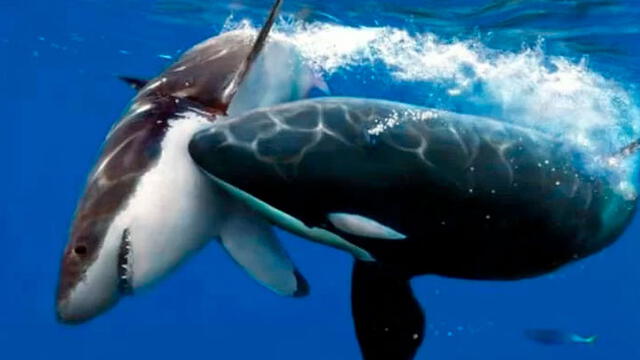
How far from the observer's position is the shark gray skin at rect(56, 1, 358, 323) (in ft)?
13.2

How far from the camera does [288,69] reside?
616 centimetres

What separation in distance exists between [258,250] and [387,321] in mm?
946

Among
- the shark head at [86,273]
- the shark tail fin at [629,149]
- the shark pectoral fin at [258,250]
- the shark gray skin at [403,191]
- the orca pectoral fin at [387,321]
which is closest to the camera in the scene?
the shark gray skin at [403,191]

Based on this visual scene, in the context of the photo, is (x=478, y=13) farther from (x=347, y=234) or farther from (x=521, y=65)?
(x=347, y=234)

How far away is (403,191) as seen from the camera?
383cm

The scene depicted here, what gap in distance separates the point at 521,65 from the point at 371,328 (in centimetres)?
1373

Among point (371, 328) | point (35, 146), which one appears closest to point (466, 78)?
point (371, 328)

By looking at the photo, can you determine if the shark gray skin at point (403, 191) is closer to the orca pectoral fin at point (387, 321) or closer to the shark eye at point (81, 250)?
the orca pectoral fin at point (387, 321)

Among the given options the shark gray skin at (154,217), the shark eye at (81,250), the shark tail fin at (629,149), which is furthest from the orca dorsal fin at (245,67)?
the shark tail fin at (629,149)

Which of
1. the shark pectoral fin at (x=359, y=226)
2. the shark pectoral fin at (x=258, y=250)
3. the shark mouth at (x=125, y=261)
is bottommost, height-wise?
the shark mouth at (x=125, y=261)

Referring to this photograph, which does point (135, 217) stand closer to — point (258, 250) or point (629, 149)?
point (258, 250)

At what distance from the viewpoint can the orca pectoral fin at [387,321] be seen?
4734mm

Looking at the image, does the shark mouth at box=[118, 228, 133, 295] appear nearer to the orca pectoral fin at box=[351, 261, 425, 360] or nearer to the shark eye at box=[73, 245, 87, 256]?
the shark eye at box=[73, 245, 87, 256]

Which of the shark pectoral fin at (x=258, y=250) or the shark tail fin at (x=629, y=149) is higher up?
the shark tail fin at (x=629, y=149)
